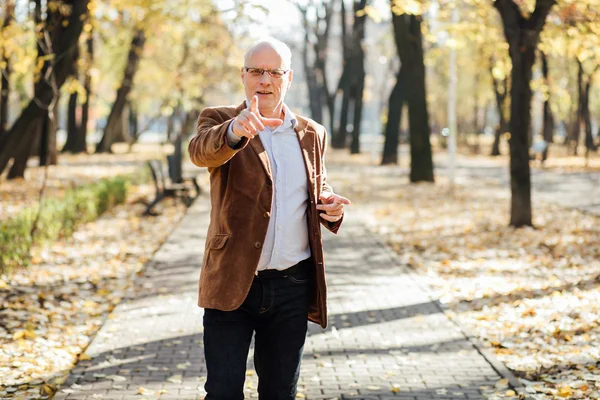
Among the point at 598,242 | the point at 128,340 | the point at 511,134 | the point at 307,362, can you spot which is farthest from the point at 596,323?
the point at 511,134

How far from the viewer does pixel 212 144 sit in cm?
342

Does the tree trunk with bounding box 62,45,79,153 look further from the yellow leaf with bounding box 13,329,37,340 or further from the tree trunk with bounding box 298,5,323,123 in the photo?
the yellow leaf with bounding box 13,329,37,340

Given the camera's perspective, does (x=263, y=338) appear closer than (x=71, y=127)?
Yes

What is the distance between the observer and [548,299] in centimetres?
905

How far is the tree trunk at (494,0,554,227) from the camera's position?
1370 cm

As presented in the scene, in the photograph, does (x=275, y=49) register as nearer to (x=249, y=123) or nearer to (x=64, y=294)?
(x=249, y=123)

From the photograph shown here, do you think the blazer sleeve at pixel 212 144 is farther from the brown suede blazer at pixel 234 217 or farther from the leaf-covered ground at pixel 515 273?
the leaf-covered ground at pixel 515 273

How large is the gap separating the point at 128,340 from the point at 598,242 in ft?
27.5

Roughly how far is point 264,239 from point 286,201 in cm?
Result: 20

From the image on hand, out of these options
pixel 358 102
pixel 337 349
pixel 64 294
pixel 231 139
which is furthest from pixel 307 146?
pixel 358 102

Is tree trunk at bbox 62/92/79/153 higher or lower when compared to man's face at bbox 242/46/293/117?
lower

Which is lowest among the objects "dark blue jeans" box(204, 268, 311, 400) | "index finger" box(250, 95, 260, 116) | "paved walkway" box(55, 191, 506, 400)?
"paved walkway" box(55, 191, 506, 400)

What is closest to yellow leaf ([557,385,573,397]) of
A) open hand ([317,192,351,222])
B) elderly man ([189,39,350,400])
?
elderly man ([189,39,350,400])

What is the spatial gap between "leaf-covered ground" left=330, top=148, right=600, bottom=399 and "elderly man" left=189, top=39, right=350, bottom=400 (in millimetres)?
2528
